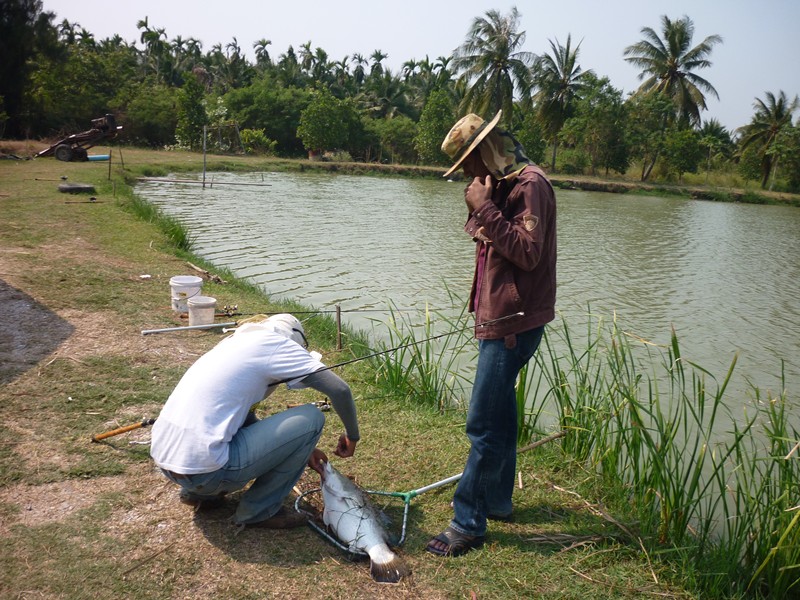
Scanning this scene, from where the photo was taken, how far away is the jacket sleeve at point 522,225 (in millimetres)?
2516

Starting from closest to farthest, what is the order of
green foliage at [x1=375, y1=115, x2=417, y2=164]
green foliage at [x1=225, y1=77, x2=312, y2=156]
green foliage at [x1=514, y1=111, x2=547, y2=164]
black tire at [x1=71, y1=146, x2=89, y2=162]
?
black tire at [x1=71, y1=146, x2=89, y2=162] < green foliage at [x1=514, y1=111, x2=547, y2=164] < green foliage at [x1=225, y1=77, x2=312, y2=156] < green foliage at [x1=375, y1=115, x2=417, y2=164]

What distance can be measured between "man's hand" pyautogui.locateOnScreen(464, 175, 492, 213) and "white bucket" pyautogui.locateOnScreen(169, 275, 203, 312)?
13.5 feet

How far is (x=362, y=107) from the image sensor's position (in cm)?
4988

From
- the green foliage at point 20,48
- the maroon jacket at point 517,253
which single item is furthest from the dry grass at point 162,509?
the green foliage at point 20,48

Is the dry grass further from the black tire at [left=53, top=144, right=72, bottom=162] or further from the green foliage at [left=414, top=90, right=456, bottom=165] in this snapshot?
the green foliage at [left=414, top=90, right=456, bottom=165]

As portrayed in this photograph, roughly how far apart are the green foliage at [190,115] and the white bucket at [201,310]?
30.2m

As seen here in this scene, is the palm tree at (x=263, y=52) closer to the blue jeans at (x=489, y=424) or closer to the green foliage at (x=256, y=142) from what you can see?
the green foliage at (x=256, y=142)

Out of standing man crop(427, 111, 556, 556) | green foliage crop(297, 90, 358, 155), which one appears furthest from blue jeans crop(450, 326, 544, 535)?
green foliage crop(297, 90, 358, 155)

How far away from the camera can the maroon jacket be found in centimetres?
252

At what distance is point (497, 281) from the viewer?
8.80 feet

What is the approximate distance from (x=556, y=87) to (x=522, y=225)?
4141 centimetres

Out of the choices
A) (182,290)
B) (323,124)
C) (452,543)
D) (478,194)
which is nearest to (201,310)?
(182,290)

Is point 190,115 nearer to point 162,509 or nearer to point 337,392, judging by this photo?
point 162,509

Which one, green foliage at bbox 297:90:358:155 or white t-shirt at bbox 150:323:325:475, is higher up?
green foliage at bbox 297:90:358:155
